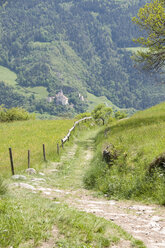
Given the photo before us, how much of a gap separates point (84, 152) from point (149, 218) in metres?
15.0

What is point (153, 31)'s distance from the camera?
22359 millimetres

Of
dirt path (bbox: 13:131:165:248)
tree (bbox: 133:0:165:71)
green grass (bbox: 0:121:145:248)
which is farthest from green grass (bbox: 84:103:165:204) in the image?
tree (bbox: 133:0:165:71)

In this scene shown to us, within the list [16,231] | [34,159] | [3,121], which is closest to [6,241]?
[16,231]

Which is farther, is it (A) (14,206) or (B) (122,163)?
(B) (122,163)

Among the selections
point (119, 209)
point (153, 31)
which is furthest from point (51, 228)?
point (153, 31)

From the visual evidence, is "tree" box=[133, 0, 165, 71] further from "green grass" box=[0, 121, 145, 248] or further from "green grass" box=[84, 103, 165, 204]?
"green grass" box=[0, 121, 145, 248]

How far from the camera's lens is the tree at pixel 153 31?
21703 mm

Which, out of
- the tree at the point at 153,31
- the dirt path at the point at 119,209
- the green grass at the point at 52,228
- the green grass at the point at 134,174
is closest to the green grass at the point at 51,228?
the green grass at the point at 52,228

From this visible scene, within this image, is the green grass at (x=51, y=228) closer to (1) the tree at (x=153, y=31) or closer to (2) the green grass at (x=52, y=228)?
(2) the green grass at (x=52, y=228)

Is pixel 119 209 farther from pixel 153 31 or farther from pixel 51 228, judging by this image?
pixel 153 31

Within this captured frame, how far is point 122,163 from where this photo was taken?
12.3 metres

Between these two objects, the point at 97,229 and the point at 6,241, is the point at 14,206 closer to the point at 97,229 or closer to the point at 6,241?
the point at 6,241


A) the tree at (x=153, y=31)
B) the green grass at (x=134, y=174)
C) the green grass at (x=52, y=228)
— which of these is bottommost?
the green grass at (x=134, y=174)

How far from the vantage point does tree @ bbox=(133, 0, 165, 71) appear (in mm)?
21703
